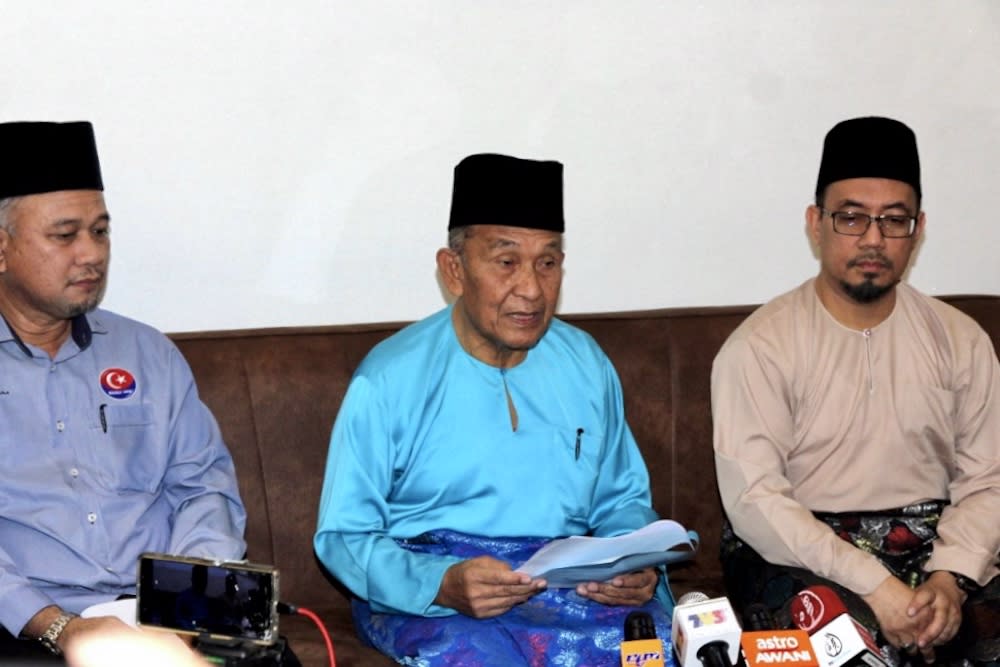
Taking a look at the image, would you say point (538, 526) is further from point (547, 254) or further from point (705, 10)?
point (705, 10)

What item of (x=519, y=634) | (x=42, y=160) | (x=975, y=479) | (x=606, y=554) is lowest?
(x=519, y=634)

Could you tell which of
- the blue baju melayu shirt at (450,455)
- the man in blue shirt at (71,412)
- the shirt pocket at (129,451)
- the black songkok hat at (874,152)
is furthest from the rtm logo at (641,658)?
the black songkok hat at (874,152)

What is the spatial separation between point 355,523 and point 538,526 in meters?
0.47

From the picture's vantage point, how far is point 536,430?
11.8 feet

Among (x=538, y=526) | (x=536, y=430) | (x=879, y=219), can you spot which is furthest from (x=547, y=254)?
(x=879, y=219)

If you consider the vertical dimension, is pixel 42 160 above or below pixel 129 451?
above

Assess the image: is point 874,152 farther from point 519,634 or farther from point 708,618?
point 708,618

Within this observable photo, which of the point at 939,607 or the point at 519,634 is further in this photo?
the point at 939,607

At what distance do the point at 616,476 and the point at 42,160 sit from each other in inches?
65.5

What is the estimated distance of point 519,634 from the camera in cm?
328

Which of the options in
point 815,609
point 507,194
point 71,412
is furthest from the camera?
point 507,194

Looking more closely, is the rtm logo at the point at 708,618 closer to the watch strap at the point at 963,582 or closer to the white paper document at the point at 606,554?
the white paper document at the point at 606,554

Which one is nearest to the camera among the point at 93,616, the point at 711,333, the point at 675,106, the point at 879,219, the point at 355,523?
the point at 93,616

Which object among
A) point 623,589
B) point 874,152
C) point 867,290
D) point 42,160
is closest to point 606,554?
point 623,589
